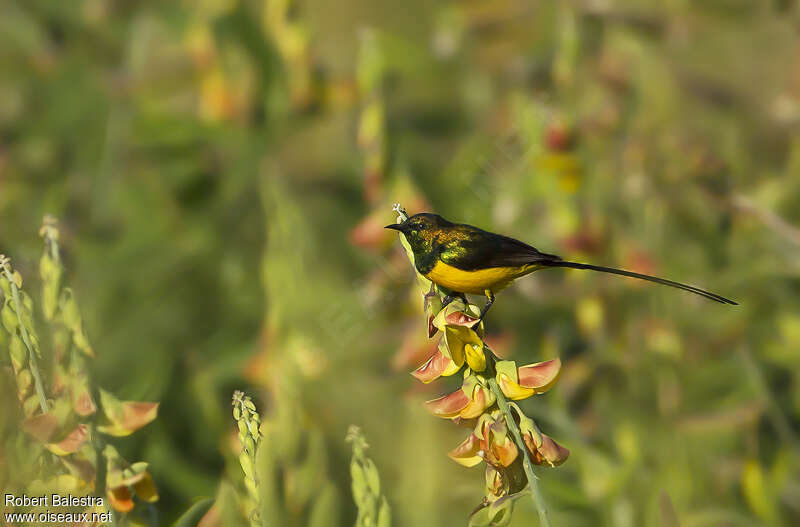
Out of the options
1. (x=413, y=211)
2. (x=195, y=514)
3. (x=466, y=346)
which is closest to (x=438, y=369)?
(x=466, y=346)

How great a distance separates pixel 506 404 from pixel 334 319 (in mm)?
863

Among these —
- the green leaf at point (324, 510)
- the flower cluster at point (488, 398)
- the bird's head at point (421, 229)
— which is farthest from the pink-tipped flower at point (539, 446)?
the green leaf at point (324, 510)

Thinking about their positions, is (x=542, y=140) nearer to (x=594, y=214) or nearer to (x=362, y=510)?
(x=594, y=214)

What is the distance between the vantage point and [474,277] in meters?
0.50

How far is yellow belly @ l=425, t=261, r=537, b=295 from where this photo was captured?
485 millimetres

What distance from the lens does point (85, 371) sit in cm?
40

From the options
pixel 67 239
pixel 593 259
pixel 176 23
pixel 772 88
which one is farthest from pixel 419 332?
pixel 772 88

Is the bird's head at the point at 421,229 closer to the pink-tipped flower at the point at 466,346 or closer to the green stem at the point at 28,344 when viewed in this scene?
the pink-tipped flower at the point at 466,346

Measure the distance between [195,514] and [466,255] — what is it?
0.61 feet

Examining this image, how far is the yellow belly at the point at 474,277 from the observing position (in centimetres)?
49

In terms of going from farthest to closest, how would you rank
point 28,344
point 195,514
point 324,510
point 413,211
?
1. point 413,211
2. point 324,510
3. point 195,514
4. point 28,344

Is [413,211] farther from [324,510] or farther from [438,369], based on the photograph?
[438,369]

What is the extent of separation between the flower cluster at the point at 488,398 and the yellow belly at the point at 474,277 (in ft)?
0.13

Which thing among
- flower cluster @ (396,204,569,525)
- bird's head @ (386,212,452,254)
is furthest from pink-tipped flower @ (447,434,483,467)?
bird's head @ (386,212,452,254)
